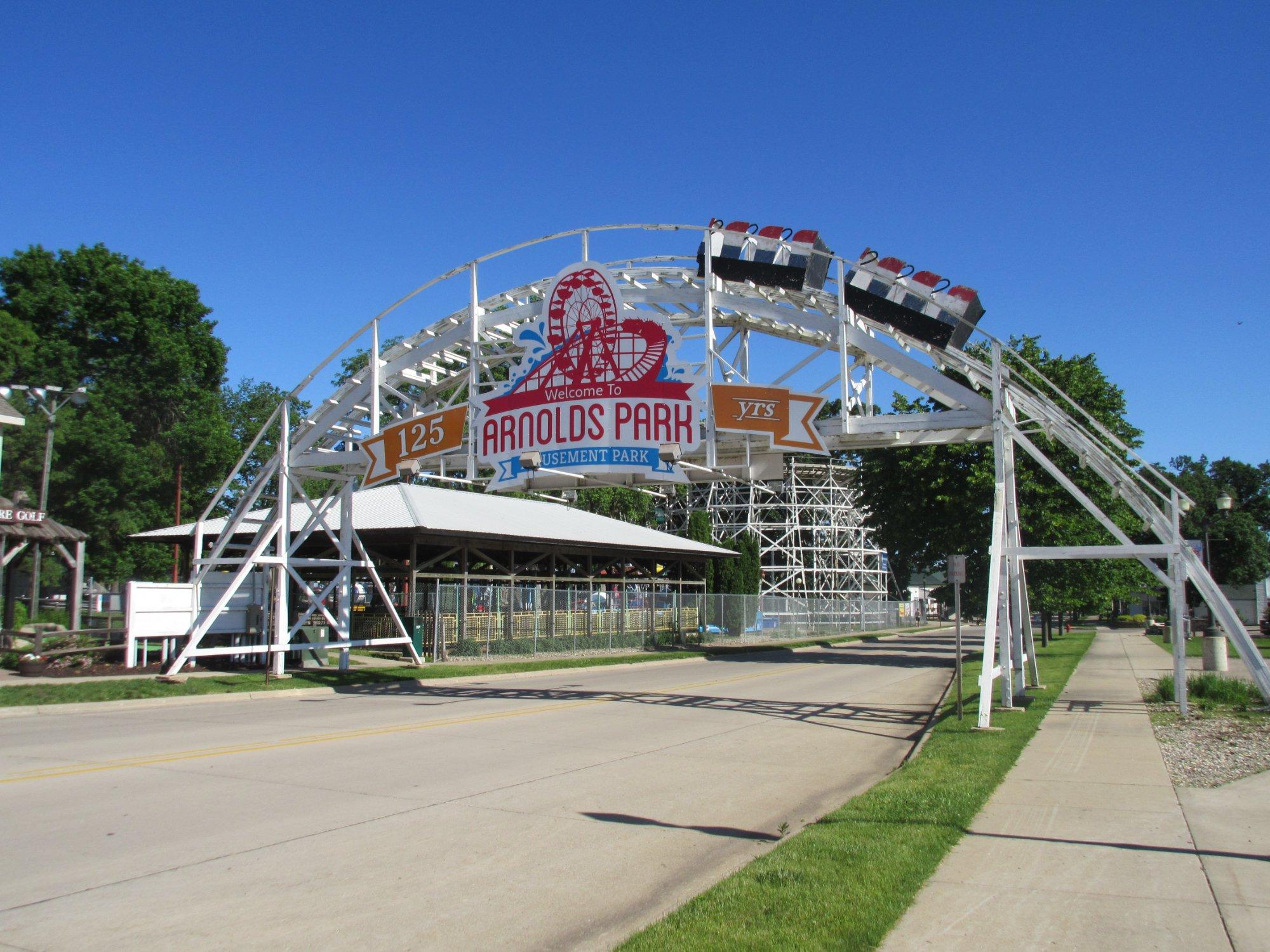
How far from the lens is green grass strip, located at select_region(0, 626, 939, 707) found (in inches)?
652

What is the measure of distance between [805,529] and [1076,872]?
74.2 metres

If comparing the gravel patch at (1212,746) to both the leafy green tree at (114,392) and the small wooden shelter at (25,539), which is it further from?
the leafy green tree at (114,392)

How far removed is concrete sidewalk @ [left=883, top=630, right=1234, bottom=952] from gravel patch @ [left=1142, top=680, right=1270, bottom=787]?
0.31 metres

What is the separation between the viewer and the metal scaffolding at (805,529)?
258 feet

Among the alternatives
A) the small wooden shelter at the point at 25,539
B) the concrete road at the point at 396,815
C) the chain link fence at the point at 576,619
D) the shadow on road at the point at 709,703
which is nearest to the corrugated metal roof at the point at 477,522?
the chain link fence at the point at 576,619

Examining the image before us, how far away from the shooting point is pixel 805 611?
5300 centimetres

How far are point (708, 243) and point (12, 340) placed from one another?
118ft

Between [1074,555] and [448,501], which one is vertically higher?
[448,501]

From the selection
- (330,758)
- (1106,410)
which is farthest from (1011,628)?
(1106,410)

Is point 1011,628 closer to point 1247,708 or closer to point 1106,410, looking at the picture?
point 1247,708

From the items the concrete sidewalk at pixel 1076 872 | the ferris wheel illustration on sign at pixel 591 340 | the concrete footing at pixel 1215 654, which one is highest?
the ferris wheel illustration on sign at pixel 591 340

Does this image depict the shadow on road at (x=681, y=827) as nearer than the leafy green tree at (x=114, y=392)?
Yes

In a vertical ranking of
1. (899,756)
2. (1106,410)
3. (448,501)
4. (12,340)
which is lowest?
(899,756)

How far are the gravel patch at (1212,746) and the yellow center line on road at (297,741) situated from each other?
30.7 feet
